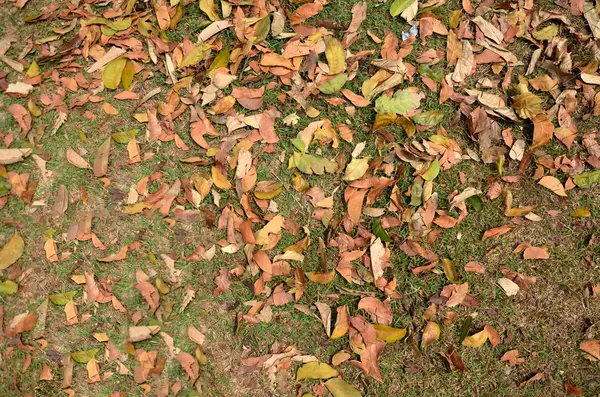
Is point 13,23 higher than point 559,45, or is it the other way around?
point 13,23

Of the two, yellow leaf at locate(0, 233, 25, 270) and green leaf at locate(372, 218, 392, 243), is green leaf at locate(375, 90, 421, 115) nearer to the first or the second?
green leaf at locate(372, 218, 392, 243)

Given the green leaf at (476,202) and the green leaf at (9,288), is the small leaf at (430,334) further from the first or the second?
the green leaf at (9,288)

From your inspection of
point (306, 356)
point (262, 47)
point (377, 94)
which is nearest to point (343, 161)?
point (377, 94)

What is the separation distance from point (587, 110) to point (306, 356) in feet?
6.83

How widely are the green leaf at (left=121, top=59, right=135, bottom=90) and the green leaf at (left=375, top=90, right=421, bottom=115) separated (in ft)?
4.74

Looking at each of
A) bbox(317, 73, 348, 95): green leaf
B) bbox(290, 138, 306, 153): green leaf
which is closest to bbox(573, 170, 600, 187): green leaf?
bbox(317, 73, 348, 95): green leaf

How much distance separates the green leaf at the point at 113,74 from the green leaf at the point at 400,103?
4.95 feet

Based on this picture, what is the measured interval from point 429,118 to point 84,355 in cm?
231

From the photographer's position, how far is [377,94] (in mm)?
3205

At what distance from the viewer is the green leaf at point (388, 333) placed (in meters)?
2.96

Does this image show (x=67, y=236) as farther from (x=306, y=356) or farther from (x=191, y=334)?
(x=306, y=356)

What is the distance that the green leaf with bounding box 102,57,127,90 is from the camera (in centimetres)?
330

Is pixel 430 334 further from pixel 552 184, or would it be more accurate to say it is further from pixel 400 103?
pixel 400 103

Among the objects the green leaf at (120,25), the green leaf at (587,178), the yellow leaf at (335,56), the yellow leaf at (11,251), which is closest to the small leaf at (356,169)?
the yellow leaf at (335,56)
